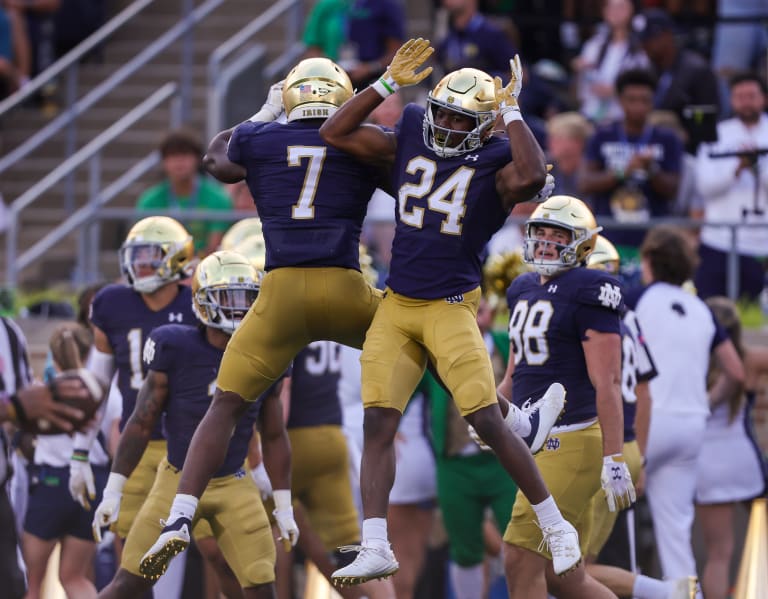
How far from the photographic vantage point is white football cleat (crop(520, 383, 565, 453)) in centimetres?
730

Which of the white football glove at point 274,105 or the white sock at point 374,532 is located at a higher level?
the white football glove at point 274,105

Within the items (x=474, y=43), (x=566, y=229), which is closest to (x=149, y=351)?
(x=566, y=229)

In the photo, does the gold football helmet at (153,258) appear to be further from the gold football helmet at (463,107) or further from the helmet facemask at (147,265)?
the gold football helmet at (463,107)

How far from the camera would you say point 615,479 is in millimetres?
7453

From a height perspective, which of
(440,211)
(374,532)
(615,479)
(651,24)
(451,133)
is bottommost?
(374,532)

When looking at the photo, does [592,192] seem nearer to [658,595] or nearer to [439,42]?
[439,42]

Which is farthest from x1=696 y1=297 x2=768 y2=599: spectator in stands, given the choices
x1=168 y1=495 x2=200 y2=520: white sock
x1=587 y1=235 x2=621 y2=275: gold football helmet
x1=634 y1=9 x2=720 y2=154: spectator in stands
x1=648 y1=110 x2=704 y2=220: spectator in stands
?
x1=168 y1=495 x2=200 y2=520: white sock

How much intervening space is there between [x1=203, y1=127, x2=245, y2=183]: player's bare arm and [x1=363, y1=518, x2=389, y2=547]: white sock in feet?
5.16

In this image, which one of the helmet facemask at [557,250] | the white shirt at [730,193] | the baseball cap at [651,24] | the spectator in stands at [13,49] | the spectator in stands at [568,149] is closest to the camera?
the helmet facemask at [557,250]

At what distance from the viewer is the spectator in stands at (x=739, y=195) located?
35.7 ft

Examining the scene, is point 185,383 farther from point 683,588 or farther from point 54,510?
point 683,588

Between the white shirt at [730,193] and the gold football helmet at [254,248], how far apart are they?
3274 millimetres

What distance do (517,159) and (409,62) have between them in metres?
0.61

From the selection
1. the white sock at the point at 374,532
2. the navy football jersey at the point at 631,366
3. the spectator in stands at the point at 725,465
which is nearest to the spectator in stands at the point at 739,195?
the spectator in stands at the point at 725,465
